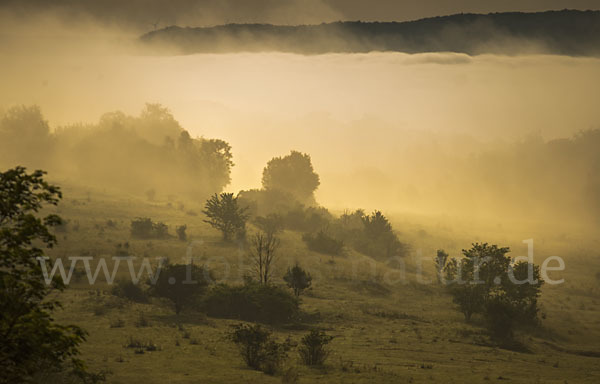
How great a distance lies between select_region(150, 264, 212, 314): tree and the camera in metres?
40.7

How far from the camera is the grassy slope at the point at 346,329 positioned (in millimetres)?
26797

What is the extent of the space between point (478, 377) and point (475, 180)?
173m

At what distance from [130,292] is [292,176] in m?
78.7

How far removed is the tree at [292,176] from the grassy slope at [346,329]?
40614 mm

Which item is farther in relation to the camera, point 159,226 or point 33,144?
point 33,144

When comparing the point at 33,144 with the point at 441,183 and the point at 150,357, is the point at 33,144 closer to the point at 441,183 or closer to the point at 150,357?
the point at 150,357

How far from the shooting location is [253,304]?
41.6 m

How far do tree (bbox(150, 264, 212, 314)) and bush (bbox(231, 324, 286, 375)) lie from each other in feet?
41.7

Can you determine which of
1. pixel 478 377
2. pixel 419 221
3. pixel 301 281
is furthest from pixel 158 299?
pixel 419 221

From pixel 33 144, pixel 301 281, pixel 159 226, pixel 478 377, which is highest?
pixel 33 144

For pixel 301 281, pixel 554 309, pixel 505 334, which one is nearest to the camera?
pixel 505 334

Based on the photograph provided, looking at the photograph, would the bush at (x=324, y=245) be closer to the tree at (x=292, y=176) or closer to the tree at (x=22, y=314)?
the tree at (x=292, y=176)

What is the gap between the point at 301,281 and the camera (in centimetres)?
4806

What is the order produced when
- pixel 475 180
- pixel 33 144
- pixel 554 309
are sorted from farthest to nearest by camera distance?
pixel 475 180 < pixel 33 144 < pixel 554 309
